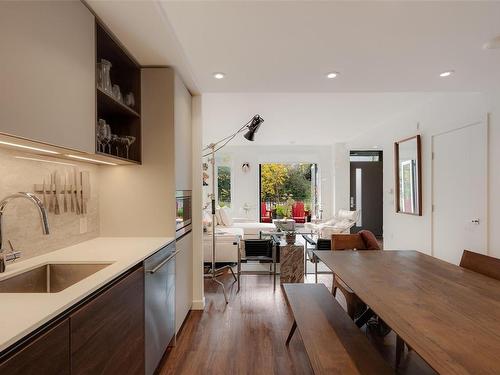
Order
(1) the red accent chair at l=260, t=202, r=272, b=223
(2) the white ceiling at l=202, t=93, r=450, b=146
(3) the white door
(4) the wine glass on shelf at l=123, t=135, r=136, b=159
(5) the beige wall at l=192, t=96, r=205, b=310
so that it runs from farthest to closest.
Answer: (1) the red accent chair at l=260, t=202, r=272, b=223 < (2) the white ceiling at l=202, t=93, r=450, b=146 < (3) the white door < (5) the beige wall at l=192, t=96, r=205, b=310 < (4) the wine glass on shelf at l=123, t=135, r=136, b=159

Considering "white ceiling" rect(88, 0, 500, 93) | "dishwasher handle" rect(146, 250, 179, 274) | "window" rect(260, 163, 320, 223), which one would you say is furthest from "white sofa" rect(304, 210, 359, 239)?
"dishwasher handle" rect(146, 250, 179, 274)

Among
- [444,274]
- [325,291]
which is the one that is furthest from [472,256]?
[325,291]

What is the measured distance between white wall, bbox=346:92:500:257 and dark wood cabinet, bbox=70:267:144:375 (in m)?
3.64

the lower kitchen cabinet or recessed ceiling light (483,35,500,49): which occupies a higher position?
recessed ceiling light (483,35,500,49)

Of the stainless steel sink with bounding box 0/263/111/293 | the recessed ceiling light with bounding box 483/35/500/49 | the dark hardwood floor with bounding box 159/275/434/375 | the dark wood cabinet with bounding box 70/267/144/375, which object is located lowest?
the dark hardwood floor with bounding box 159/275/434/375

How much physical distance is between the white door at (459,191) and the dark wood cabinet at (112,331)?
369 centimetres

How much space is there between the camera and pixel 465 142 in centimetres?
331

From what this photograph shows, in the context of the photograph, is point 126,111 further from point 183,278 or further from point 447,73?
point 447,73

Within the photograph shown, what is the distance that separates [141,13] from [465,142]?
12.5 ft

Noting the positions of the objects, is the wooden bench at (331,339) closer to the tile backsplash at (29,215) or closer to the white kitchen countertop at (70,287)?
the white kitchen countertop at (70,287)

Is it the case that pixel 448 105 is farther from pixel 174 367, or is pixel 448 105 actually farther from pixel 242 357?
pixel 174 367

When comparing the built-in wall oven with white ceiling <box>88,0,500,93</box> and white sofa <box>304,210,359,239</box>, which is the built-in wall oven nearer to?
white ceiling <box>88,0,500,93</box>

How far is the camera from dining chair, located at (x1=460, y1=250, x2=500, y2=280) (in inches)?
70.1

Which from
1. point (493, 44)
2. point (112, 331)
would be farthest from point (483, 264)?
point (112, 331)
